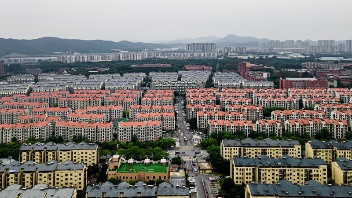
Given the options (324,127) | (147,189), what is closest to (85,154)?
(147,189)

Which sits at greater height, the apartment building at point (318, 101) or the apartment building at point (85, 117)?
the apartment building at point (318, 101)

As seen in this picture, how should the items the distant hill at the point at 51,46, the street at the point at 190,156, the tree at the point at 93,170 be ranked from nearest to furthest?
1. the street at the point at 190,156
2. the tree at the point at 93,170
3. the distant hill at the point at 51,46

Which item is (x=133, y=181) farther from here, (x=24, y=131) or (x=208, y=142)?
(x=24, y=131)

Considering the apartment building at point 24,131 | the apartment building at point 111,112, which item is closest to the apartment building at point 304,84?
the apartment building at point 111,112

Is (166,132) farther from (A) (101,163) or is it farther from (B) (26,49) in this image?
(B) (26,49)

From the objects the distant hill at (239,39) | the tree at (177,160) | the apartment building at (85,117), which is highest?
the distant hill at (239,39)

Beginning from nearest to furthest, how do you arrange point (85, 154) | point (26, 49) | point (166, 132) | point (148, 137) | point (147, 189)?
1. point (147, 189)
2. point (85, 154)
3. point (148, 137)
4. point (166, 132)
5. point (26, 49)

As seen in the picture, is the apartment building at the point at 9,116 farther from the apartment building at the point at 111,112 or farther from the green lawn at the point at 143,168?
the green lawn at the point at 143,168

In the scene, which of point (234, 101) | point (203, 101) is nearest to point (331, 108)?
point (234, 101)
